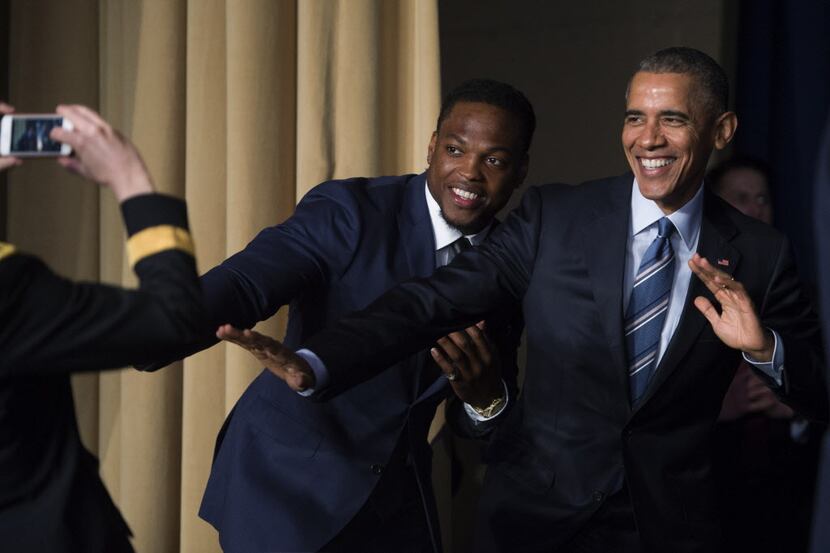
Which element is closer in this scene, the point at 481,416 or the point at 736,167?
the point at 481,416

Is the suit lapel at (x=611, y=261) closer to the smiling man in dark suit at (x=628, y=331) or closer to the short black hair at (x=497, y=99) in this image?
the smiling man in dark suit at (x=628, y=331)

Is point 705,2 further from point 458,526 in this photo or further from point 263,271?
point 263,271

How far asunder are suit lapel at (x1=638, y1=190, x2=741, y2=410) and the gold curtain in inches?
37.5

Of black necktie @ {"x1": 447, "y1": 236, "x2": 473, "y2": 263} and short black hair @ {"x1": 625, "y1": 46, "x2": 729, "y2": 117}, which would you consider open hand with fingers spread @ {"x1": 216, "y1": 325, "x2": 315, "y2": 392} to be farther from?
short black hair @ {"x1": 625, "y1": 46, "x2": 729, "y2": 117}

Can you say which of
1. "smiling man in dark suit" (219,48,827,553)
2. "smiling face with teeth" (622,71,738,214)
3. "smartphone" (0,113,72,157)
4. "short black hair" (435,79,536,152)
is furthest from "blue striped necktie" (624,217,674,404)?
"smartphone" (0,113,72,157)

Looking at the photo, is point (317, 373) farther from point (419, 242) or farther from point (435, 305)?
point (419, 242)

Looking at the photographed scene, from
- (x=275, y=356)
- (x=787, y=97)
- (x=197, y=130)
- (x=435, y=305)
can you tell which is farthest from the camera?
(x=787, y=97)

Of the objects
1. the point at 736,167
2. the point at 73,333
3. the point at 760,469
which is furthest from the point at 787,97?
the point at 73,333

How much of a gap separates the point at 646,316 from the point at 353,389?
0.56m

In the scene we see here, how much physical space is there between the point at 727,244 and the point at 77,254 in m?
2.01

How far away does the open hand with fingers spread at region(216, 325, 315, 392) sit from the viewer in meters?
1.90

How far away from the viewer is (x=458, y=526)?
13.4 ft

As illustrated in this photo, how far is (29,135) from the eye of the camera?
156cm

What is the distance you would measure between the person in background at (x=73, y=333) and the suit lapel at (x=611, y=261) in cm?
86
